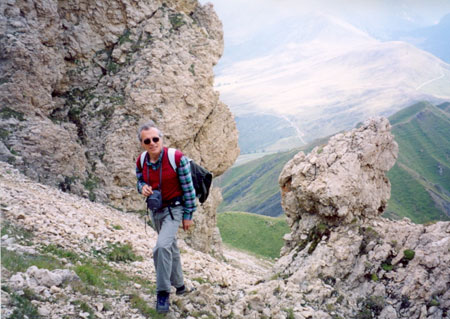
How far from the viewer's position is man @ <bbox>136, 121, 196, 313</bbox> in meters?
8.13

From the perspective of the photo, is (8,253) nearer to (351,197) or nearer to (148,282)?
(148,282)

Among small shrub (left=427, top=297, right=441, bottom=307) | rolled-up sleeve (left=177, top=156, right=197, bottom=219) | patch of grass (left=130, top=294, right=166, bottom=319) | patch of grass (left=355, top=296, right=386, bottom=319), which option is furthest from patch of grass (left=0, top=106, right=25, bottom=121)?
small shrub (left=427, top=297, right=441, bottom=307)

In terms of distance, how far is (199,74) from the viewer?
81.9ft

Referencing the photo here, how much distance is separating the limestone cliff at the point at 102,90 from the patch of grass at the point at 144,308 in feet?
39.6

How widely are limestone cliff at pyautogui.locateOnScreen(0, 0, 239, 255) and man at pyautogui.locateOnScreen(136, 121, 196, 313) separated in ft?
39.8

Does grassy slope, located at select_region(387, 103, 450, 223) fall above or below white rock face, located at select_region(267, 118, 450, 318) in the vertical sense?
below

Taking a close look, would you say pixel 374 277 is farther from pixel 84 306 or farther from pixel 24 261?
pixel 24 261

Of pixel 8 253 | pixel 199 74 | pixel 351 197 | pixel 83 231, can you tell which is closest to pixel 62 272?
pixel 8 253

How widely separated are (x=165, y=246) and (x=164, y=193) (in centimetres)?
123

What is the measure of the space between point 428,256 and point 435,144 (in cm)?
19798

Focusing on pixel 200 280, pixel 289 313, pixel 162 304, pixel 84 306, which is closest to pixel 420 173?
pixel 200 280

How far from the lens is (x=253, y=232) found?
2589 inches

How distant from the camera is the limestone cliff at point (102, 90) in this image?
19.3 meters

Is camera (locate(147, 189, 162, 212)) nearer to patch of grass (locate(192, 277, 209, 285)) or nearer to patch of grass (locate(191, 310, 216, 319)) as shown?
patch of grass (locate(191, 310, 216, 319))
